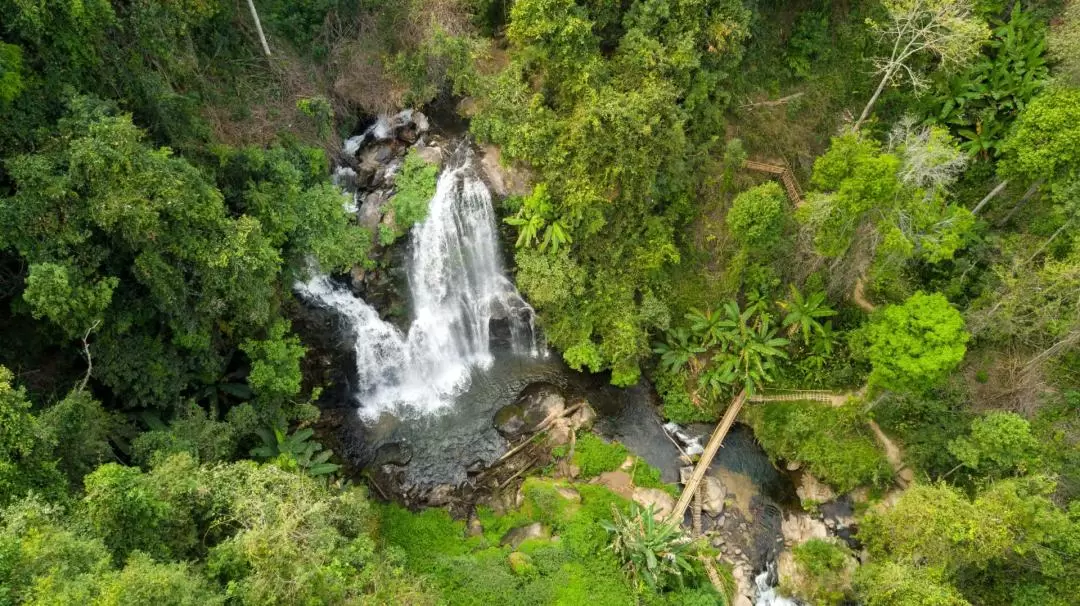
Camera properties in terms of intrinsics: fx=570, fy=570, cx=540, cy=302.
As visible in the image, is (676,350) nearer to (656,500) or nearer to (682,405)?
(682,405)

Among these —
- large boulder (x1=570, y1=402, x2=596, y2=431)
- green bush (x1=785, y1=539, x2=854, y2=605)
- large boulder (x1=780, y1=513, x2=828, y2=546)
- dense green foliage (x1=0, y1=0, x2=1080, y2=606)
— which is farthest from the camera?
large boulder (x1=570, y1=402, x2=596, y2=431)

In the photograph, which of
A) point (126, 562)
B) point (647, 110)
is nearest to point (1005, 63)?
point (647, 110)

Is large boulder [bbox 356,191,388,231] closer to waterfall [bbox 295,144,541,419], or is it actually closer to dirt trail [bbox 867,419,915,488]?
waterfall [bbox 295,144,541,419]

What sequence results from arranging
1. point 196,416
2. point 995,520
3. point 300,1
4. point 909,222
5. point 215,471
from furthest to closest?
point 300,1, point 909,222, point 196,416, point 995,520, point 215,471

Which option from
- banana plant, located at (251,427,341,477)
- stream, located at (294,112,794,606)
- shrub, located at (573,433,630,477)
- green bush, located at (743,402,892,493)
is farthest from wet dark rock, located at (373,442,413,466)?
green bush, located at (743,402,892,493)

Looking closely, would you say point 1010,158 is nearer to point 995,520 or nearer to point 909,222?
point 909,222

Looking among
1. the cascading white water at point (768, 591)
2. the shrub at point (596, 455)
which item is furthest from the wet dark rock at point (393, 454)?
the cascading white water at point (768, 591)
